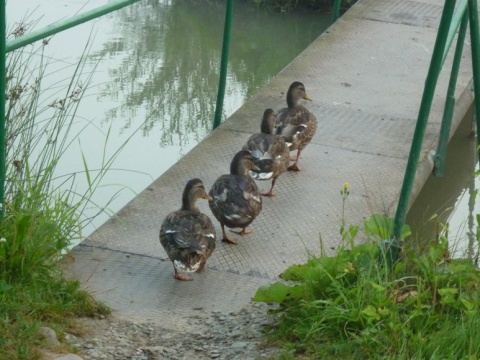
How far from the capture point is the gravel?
199 inches

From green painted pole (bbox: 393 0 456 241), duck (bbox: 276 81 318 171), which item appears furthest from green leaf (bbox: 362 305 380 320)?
duck (bbox: 276 81 318 171)

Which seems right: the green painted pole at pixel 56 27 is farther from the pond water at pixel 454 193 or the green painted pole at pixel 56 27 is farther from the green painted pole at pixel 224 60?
the pond water at pixel 454 193

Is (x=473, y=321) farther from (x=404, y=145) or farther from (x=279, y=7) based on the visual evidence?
(x=279, y=7)

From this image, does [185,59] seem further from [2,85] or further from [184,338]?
[184,338]

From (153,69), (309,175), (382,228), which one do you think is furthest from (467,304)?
(153,69)

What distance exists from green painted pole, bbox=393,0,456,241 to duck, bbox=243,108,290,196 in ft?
6.97

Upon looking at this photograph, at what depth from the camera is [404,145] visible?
8383 mm

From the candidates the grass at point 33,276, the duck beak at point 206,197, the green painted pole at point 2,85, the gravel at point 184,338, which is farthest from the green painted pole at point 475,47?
the green painted pole at point 2,85

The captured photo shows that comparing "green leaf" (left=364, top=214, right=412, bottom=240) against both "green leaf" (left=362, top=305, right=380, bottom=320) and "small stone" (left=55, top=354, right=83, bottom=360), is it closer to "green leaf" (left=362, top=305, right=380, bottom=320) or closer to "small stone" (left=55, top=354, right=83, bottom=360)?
"green leaf" (left=362, top=305, right=380, bottom=320)

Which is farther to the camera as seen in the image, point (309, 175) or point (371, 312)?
point (309, 175)

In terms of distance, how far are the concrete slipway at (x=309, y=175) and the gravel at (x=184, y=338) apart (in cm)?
14

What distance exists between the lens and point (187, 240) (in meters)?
5.98

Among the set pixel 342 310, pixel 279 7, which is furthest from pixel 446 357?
pixel 279 7

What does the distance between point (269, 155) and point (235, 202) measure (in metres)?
0.90
